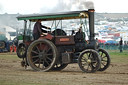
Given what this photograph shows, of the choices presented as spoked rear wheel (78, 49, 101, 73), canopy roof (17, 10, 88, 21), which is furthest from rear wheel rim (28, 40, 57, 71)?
spoked rear wheel (78, 49, 101, 73)

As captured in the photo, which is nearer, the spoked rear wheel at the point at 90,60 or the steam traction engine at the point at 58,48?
the spoked rear wheel at the point at 90,60

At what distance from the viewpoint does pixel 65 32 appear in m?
13.7

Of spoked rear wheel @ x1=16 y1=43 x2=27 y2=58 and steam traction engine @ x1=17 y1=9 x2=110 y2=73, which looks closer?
steam traction engine @ x1=17 y1=9 x2=110 y2=73

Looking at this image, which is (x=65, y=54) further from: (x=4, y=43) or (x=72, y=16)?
(x=4, y=43)

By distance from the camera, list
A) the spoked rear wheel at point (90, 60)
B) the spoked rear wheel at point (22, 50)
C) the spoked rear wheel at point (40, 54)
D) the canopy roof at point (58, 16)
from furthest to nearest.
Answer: the spoked rear wheel at point (22, 50) < the spoked rear wheel at point (40, 54) < the canopy roof at point (58, 16) < the spoked rear wheel at point (90, 60)

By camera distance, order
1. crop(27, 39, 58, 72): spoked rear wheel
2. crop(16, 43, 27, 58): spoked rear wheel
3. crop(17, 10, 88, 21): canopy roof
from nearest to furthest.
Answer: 1. crop(17, 10, 88, 21): canopy roof
2. crop(27, 39, 58, 72): spoked rear wheel
3. crop(16, 43, 27, 58): spoked rear wheel

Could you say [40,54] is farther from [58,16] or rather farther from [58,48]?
[58,16]

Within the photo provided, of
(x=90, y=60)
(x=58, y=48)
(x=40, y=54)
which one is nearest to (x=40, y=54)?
(x=40, y=54)

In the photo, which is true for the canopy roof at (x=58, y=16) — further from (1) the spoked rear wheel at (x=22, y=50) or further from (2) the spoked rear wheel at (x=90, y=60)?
(2) the spoked rear wheel at (x=90, y=60)

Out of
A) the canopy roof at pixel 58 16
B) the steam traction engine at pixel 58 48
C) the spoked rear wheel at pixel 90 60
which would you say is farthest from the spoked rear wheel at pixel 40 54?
the spoked rear wheel at pixel 90 60

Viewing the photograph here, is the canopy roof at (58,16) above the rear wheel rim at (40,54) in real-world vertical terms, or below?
above

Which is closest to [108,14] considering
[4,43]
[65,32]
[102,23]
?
[102,23]

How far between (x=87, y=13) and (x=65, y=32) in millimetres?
1189

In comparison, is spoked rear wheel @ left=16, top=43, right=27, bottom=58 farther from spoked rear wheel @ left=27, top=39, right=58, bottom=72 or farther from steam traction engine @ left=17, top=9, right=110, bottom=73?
spoked rear wheel @ left=27, top=39, right=58, bottom=72
